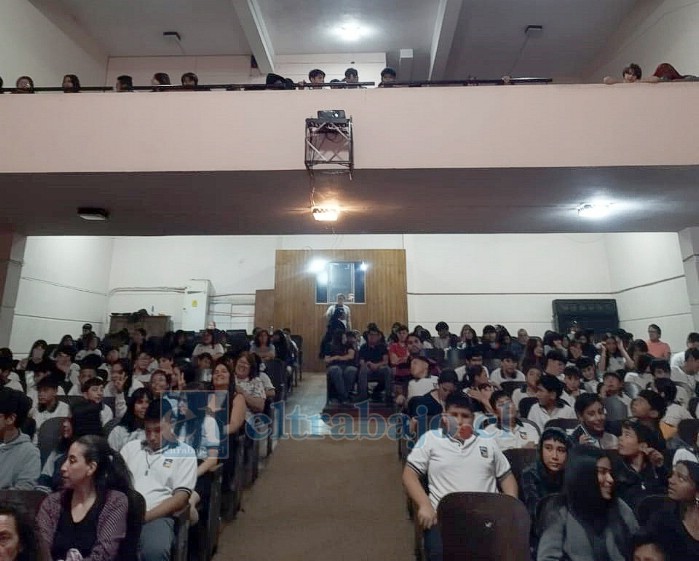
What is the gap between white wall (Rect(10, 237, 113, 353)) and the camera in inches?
242

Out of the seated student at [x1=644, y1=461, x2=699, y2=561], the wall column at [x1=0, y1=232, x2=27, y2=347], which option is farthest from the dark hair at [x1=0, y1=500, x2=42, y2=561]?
the wall column at [x1=0, y1=232, x2=27, y2=347]

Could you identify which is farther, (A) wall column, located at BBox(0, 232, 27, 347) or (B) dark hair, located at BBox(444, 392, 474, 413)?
(A) wall column, located at BBox(0, 232, 27, 347)

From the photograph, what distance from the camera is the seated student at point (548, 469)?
78.9 inches

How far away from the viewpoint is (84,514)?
5.18 feet

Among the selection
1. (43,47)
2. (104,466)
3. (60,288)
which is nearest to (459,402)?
(104,466)

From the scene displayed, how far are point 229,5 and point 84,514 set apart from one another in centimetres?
660

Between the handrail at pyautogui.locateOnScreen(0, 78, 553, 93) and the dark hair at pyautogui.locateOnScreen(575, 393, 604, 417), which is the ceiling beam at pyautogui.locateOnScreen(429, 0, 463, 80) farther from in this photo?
the dark hair at pyautogui.locateOnScreen(575, 393, 604, 417)

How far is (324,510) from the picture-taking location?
2926 millimetres

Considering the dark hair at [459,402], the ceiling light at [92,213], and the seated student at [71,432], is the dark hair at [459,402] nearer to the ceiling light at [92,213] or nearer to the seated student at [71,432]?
the seated student at [71,432]

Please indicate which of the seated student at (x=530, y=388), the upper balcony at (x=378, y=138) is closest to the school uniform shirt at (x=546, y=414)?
the seated student at (x=530, y=388)

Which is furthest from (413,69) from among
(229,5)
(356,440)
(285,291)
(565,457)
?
(565,457)

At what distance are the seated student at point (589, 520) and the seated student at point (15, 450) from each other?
230 centimetres

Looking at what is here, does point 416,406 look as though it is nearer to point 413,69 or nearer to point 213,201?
point 213,201

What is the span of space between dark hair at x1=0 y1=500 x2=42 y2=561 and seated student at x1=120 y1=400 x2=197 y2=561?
0.54 metres
